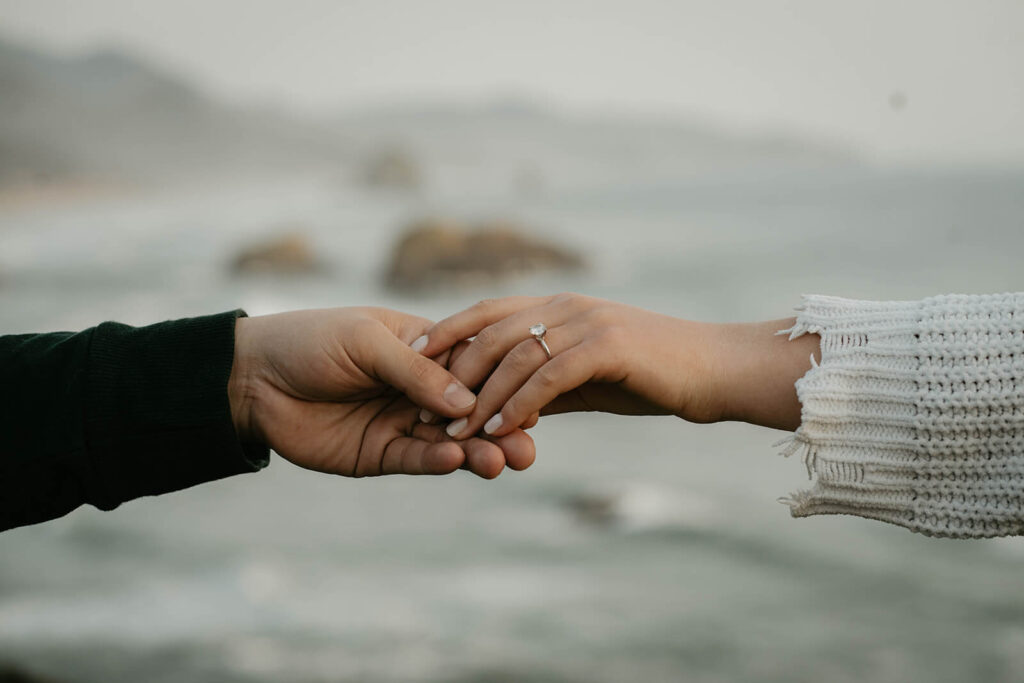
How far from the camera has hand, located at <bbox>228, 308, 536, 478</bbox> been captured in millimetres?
1200

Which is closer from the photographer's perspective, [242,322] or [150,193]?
[242,322]

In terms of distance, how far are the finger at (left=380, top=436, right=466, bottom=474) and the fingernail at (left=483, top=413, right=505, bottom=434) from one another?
0.06 metres

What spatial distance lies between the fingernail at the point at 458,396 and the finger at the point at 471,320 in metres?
0.10

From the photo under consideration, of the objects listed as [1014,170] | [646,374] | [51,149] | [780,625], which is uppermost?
[51,149]

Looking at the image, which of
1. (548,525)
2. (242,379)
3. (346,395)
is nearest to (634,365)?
(346,395)

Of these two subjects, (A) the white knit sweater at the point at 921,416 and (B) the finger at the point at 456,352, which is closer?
(A) the white knit sweater at the point at 921,416

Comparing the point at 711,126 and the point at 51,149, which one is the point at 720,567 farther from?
the point at 51,149

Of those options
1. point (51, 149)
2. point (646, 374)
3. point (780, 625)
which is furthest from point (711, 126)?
point (51, 149)

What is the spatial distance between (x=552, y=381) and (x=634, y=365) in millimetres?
122

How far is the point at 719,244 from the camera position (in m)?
2.52

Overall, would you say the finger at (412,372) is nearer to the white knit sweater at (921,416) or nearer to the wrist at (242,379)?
the wrist at (242,379)

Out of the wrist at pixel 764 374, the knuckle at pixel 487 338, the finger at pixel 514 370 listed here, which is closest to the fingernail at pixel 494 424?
the finger at pixel 514 370

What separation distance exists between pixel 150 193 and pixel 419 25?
1023mm

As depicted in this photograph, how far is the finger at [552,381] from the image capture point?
3.76ft
